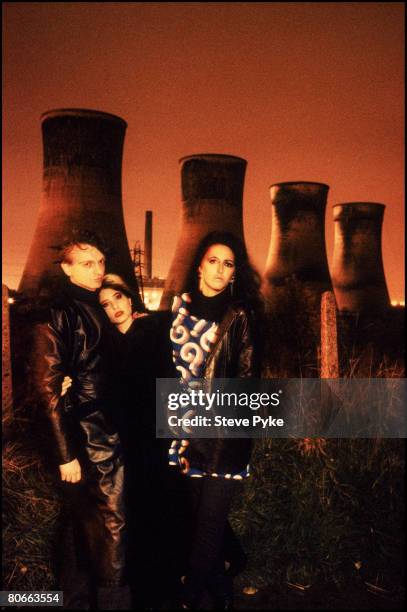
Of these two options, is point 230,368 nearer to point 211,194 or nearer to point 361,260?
point 211,194

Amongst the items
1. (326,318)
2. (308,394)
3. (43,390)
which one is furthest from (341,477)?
(43,390)

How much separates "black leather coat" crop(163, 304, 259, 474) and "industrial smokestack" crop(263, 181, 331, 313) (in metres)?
21.6

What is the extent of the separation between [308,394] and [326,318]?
26.0 inches

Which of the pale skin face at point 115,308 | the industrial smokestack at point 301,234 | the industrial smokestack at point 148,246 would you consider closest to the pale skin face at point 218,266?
the pale skin face at point 115,308

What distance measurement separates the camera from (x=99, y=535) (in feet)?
Answer: 8.74

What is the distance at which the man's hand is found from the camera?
8.49ft

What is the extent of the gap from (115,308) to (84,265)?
17.8 inches

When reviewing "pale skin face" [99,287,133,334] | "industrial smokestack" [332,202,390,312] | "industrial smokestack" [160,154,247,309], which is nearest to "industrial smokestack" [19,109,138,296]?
"industrial smokestack" [160,154,247,309]

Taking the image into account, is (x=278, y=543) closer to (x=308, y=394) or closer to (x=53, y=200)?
(x=308, y=394)

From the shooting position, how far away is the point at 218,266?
2.69m

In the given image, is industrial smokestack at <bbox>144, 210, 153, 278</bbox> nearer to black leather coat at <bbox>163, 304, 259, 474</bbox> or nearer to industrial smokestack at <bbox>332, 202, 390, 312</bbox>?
industrial smokestack at <bbox>332, 202, 390, 312</bbox>

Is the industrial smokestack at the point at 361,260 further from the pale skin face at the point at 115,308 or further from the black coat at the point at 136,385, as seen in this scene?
the black coat at the point at 136,385

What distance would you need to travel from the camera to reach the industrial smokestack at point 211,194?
2162 centimetres

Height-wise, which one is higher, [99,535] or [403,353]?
[99,535]
